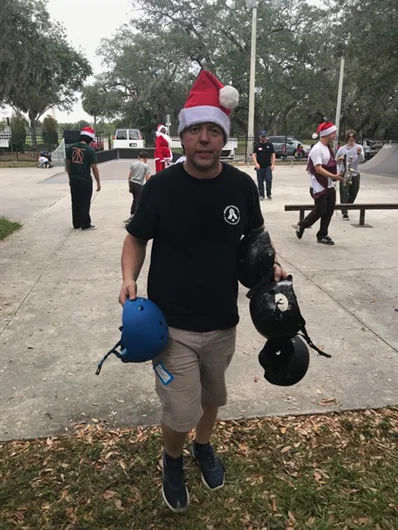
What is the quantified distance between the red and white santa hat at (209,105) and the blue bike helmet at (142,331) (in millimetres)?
798

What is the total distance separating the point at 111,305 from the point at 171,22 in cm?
3915

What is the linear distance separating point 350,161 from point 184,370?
26.6 ft

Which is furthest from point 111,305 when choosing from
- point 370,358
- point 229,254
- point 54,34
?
point 54,34

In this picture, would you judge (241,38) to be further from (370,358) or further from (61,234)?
(370,358)

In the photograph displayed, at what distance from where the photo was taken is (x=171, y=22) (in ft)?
125

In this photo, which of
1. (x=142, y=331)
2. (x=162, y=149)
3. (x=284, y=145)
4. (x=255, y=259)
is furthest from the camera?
(x=284, y=145)

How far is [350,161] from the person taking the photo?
359 inches

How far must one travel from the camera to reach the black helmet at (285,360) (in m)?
2.25

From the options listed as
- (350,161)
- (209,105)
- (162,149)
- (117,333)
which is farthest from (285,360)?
(350,161)

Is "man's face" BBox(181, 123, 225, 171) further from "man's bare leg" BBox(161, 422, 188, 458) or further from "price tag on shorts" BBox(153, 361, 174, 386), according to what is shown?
"man's bare leg" BBox(161, 422, 188, 458)

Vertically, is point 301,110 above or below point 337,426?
above

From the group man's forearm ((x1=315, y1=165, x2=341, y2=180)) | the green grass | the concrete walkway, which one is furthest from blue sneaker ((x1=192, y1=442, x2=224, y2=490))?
the green grass

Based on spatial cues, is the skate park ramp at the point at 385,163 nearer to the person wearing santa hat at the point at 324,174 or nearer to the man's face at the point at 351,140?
the man's face at the point at 351,140

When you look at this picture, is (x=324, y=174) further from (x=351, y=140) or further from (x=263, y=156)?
(x=263, y=156)
